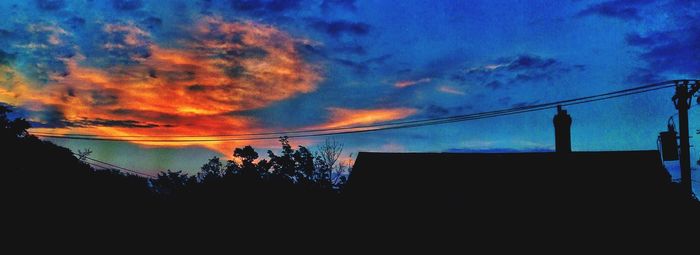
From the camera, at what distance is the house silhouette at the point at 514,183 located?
67.0ft

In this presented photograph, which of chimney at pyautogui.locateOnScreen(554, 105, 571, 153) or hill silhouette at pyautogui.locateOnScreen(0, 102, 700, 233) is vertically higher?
chimney at pyautogui.locateOnScreen(554, 105, 571, 153)

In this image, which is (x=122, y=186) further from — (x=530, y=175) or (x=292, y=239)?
(x=530, y=175)

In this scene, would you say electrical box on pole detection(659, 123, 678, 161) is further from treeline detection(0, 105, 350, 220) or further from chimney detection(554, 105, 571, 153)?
treeline detection(0, 105, 350, 220)

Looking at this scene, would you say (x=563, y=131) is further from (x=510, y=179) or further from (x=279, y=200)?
(x=279, y=200)

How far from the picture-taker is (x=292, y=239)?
1029 inches

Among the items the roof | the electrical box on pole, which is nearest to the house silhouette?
the roof

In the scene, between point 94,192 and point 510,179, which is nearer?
point 510,179

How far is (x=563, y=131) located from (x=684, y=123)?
5978mm

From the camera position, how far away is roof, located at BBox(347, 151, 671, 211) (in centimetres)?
2075

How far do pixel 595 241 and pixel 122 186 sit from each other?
3351 centimetres

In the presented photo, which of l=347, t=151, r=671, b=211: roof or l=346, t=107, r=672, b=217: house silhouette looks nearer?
l=346, t=107, r=672, b=217: house silhouette

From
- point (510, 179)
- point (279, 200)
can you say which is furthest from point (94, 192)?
point (510, 179)

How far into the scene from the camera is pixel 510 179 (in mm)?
22312

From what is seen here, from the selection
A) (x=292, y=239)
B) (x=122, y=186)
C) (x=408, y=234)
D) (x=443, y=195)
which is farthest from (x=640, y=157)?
(x=122, y=186)
